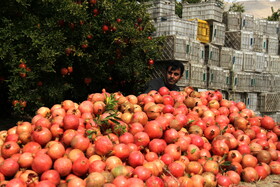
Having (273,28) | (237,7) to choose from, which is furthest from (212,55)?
(237,7)

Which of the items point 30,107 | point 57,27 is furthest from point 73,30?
point 30,107

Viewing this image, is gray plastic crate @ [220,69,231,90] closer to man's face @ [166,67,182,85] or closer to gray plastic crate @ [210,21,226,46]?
gray plastic crate @ [210,21,226,46]

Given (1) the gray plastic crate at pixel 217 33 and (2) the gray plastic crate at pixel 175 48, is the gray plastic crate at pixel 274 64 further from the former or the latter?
(2) the gray plastic crate at pixel 175 48

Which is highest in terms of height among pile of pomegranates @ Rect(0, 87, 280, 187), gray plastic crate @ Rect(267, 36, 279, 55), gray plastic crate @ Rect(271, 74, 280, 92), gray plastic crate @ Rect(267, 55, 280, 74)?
gray plastic crate @ Rect(267, 36, 279, 55)

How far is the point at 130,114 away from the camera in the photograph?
171 inches

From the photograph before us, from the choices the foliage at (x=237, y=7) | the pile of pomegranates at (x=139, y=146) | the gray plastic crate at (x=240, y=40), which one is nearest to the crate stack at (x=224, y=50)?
the gray plastic crate at (x=240, y=40)

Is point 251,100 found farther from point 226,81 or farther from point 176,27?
point 176,27

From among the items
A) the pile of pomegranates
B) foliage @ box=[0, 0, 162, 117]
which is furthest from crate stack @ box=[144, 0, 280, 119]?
the pile of pomegranates

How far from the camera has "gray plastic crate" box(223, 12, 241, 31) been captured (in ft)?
40.3

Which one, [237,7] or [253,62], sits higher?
[237,7]

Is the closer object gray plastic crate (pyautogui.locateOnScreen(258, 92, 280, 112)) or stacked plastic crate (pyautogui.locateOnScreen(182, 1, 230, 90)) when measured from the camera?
stacked plastic crate (pyautogui.locateOnScreen(182, 1, 230, 90))

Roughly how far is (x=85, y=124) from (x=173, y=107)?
1550 millimetres

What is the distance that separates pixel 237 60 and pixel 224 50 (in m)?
0.77

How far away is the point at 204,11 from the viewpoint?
37.9ft
